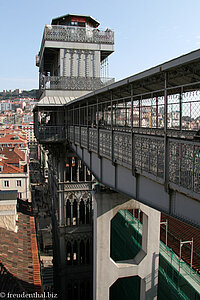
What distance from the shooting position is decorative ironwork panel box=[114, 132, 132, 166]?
8.35 metres

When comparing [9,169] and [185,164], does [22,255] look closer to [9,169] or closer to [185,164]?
[185,164]

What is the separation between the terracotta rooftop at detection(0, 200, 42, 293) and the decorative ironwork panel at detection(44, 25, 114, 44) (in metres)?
12.8

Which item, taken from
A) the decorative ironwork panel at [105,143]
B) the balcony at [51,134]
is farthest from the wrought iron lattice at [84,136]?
the balcony at [51,134]

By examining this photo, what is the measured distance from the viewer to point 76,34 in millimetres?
22250

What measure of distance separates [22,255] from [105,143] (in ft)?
22.9

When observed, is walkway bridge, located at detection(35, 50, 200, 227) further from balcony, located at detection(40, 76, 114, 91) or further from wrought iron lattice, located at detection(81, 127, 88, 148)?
balcony, located at detection(40, 76, 114, 91)

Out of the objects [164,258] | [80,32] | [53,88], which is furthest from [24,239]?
[80,32]

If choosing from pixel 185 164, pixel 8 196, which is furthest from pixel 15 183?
pixel 185 164

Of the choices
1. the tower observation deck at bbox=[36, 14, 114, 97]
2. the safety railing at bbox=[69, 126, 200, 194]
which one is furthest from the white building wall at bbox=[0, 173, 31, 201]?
the safety railing at bbox=[69, 126, 200, 194]

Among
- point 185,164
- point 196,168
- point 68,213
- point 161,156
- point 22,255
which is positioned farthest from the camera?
point 68,213

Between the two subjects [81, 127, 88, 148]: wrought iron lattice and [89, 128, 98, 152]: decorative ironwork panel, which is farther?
[81, 127, 88, 148]: wrought iron lattice

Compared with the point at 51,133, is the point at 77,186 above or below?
below

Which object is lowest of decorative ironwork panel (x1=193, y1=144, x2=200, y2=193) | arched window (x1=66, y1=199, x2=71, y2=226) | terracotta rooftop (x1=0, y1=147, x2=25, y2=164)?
arched window (x1=66, y1=199, x2=71, y2=226)

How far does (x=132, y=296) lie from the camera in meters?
16.6
